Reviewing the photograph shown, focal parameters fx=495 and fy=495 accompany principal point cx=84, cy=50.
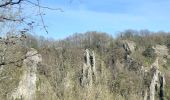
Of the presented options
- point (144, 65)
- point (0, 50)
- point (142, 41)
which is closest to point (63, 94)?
point (144, 65)

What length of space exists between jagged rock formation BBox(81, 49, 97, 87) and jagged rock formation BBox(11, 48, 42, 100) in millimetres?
25363

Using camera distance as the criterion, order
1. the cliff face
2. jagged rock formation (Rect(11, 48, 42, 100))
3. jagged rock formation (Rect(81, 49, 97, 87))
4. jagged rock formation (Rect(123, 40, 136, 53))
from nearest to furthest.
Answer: jagged rock formation (Rect(11, 48, 42, 100)) → the cliff face → jagged rock formation (Rect(81, 49, 97, 87)) → jagged rock formation (Rect(123, 40, 136, 53))

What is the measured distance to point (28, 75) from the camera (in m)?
33.0

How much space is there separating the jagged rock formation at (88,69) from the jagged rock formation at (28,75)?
2536 cm

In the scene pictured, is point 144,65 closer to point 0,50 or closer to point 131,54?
A: point 131,54

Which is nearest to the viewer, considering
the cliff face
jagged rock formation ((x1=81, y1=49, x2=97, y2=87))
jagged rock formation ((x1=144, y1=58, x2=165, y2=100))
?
the cliff face

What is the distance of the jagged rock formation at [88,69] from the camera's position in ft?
337

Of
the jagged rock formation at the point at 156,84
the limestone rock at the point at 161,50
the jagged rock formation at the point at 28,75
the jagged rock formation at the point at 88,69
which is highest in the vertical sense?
the jagged rock formation at the point at 28,75

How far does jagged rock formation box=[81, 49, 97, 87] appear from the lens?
10261 cm

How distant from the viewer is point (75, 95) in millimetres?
87438

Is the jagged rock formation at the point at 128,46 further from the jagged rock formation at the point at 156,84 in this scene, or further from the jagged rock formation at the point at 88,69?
the jagged rock formation at the point at 88,69

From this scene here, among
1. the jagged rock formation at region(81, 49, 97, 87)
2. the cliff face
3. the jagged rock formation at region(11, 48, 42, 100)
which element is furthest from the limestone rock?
the jagged rock formation at region(11, 48, 42, 100)

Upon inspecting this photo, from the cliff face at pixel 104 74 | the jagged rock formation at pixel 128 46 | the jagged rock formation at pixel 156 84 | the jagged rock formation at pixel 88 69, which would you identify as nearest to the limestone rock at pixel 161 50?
the cliff face at pixel 104 74

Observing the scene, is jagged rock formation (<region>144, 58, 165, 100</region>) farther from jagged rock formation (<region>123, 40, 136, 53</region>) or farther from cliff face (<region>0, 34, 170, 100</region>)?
jagged rock formation (<region>123, 40, 136, 53</region>)
